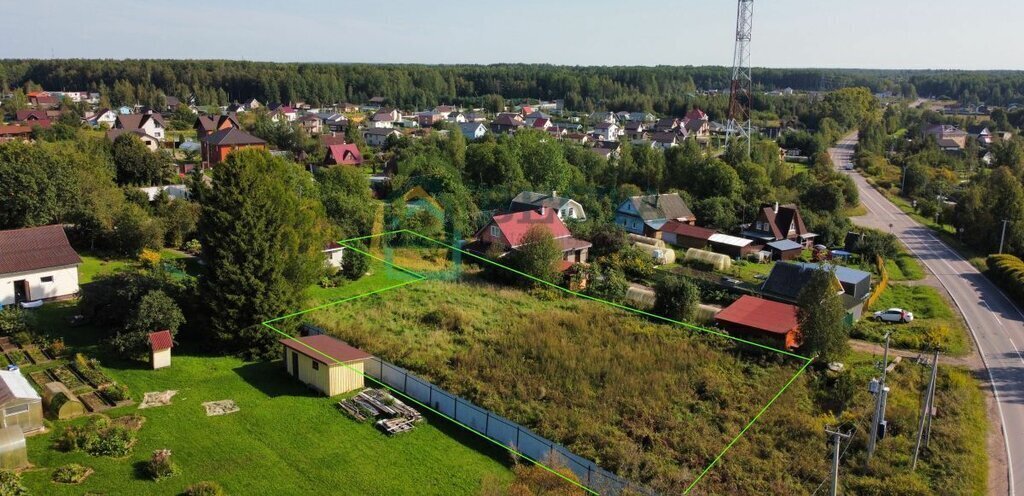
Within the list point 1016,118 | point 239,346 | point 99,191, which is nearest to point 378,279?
point 239,346

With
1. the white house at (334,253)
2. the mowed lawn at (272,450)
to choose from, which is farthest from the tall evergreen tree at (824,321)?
the white house at (334,253)

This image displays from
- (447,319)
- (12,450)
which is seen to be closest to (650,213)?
(447,319)

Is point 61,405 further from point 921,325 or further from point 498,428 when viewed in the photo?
point 921,325

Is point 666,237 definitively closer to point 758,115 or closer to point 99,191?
point 99,191

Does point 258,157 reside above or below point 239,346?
above

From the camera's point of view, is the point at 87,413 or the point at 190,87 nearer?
the point at 87,413
